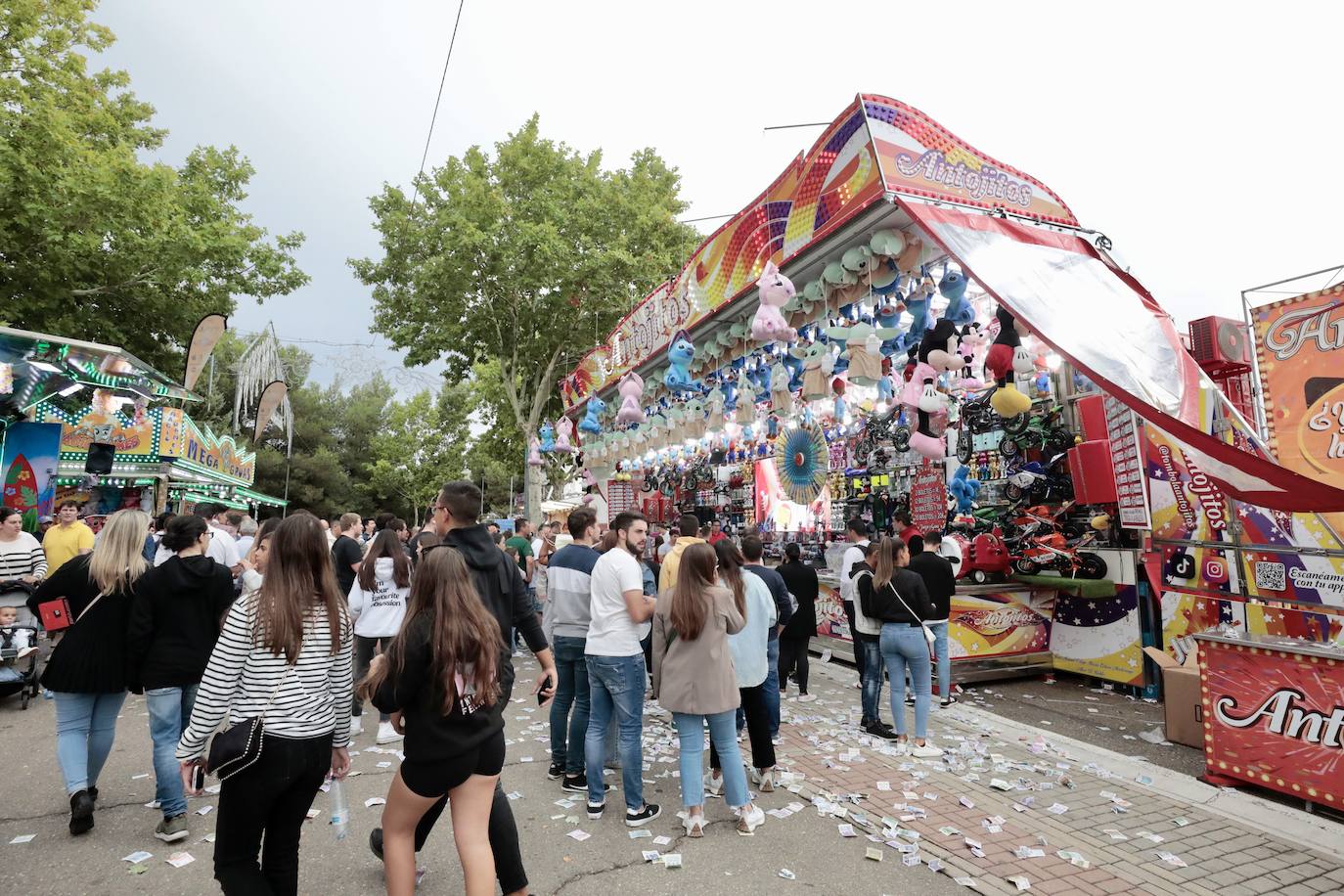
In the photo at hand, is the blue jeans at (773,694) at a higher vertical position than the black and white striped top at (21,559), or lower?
lower

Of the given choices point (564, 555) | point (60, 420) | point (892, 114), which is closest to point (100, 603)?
point (564, 555)

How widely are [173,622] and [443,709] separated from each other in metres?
2.20

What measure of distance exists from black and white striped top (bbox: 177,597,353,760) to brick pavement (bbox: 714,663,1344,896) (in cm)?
279

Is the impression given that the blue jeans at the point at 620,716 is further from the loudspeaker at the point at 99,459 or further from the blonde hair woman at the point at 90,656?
the loudspeaker at the point at 99,459

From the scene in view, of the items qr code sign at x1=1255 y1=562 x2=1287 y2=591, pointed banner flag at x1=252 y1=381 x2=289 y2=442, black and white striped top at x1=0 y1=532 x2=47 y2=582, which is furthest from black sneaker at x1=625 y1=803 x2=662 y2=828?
pointed banner flag at x1=252 y1=381 x2=289 y2=442

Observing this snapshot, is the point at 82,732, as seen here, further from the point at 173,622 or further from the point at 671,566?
the point at 671,566

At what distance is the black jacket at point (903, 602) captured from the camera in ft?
17.4

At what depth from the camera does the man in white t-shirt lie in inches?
158

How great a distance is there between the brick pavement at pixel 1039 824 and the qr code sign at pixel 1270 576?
7.83 ft

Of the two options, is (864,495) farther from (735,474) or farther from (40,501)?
(40,501)

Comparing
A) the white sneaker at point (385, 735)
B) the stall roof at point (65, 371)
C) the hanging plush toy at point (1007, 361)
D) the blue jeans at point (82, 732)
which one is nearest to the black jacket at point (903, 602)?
the hanging plush toy at point (1007, 361)

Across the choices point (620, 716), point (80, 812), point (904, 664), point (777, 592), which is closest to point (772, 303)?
point (777, 592)

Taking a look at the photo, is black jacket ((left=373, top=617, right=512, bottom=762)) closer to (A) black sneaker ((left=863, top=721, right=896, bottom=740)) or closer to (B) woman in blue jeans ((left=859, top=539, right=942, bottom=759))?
(B) woman in blue jeans ((left=859, top=539, right=942, bottom=759))

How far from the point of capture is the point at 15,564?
20.6 ft
